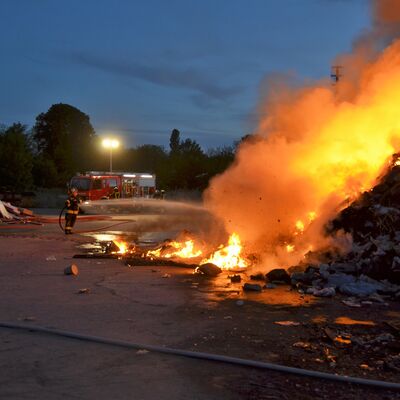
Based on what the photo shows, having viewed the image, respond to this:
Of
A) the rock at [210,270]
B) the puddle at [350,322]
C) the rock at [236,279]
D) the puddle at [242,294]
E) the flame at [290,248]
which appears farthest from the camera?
the flame at [290,248]

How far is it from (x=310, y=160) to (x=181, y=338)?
789cm

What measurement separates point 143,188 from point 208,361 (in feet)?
135

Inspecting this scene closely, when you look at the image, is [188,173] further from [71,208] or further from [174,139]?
[174,139]

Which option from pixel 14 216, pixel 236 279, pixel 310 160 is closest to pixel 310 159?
pixel 310 160

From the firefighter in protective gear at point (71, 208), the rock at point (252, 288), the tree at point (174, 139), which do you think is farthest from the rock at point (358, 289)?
the tree at point (174, 139)

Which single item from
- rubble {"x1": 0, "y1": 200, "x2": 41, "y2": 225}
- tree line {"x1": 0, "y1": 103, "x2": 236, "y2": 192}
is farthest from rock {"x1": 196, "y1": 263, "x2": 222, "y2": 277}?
tree line {"x1": 0, "y1": 103, "x2": 236, "y2": 192}

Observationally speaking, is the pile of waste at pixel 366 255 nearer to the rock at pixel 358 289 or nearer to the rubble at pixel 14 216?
the rock at pixel 358 289

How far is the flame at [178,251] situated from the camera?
42.7 ft

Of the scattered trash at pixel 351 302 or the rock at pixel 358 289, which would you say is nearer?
the scattered trash at pixel 351 302

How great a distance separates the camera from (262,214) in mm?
12898

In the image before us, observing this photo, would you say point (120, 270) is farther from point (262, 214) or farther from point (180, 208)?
point (180, 208)

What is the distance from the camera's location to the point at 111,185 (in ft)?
132

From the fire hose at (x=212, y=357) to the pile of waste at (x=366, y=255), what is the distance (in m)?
3.82

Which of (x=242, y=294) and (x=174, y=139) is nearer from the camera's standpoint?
(x=242, y=294)
